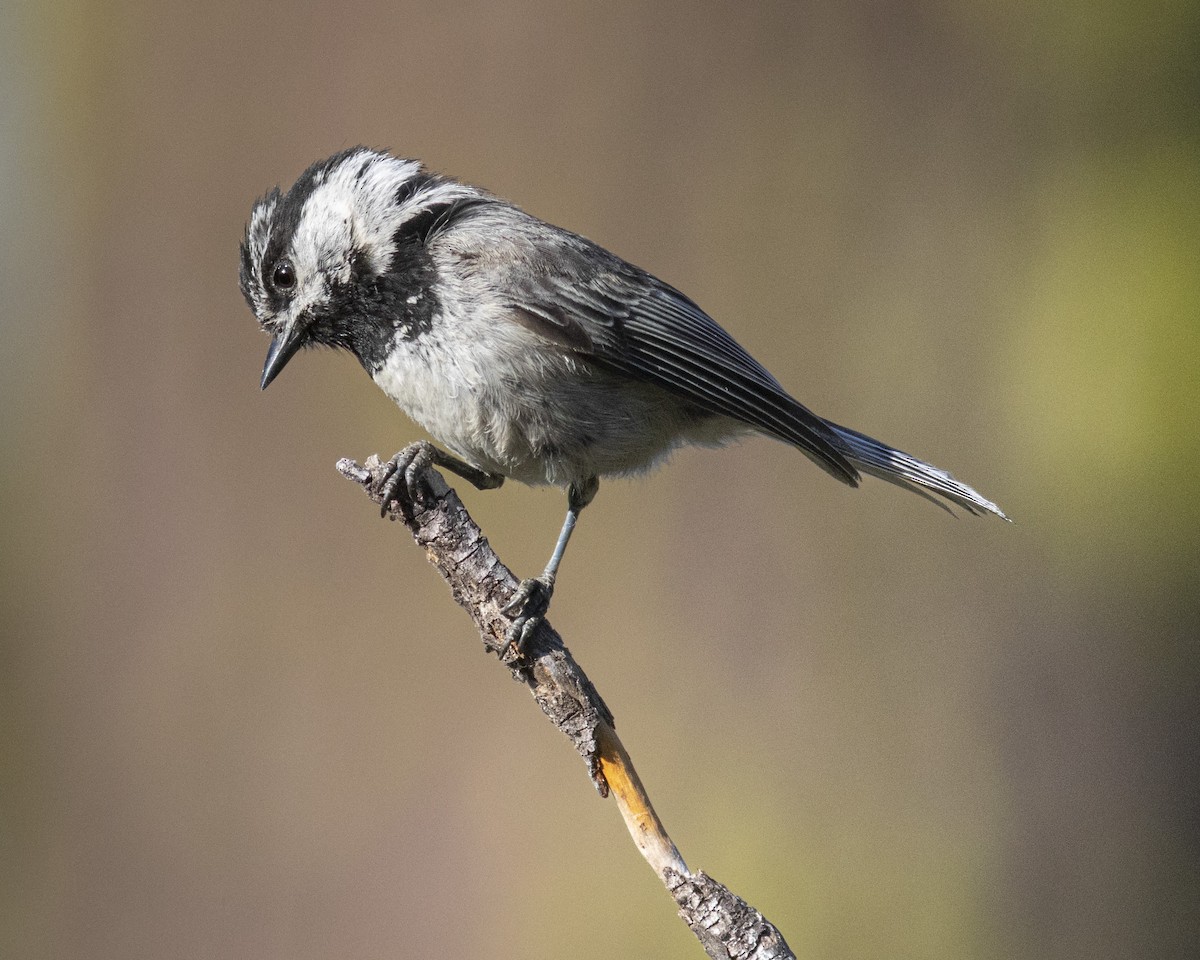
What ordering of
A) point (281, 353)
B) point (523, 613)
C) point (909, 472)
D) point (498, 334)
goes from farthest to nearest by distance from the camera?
1. point (909, 472)
2. point (281, 353)
3. point (498, 334)
4. point (523, 613)

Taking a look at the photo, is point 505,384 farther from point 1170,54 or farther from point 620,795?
point 1170,54

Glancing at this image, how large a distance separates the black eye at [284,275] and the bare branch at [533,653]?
0.36 meters

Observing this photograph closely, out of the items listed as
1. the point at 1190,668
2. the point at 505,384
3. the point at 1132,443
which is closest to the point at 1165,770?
the point at 1190,668

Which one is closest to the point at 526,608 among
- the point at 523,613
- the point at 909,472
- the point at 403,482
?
the point at 523,613

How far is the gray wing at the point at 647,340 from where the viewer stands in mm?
1567

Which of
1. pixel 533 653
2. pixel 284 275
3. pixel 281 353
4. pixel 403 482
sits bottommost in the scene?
pixel 533 653

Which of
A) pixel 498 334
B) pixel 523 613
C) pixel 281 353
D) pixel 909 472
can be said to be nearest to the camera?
pixel 523 613

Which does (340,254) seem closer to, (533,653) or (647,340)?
(647,340)

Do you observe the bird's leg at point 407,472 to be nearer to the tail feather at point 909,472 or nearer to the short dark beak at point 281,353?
the short dark beak at point 281,353

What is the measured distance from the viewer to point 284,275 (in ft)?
5.40

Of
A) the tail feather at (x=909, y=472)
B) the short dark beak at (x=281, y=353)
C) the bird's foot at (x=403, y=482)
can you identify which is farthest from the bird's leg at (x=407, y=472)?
the tail feather at (x=909, y=472)

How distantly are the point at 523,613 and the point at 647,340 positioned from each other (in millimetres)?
496

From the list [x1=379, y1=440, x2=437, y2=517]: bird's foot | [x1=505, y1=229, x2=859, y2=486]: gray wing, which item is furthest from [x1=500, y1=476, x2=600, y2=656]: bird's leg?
[x1=505, y1=229, x2=859, y2=486]: gray wing

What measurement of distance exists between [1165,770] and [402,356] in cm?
188
